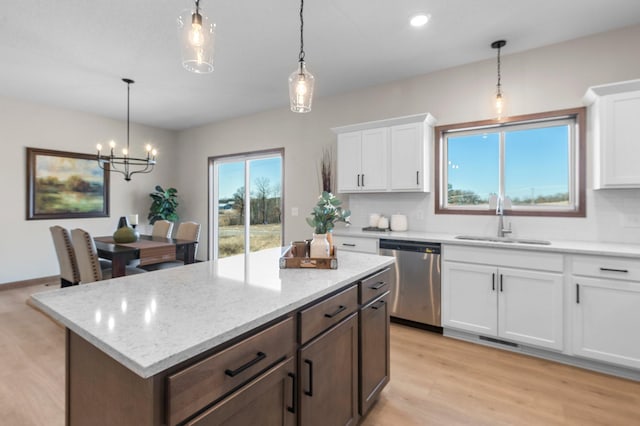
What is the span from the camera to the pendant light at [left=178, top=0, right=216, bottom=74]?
4.55 ft

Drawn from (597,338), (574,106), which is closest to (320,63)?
(574,106)

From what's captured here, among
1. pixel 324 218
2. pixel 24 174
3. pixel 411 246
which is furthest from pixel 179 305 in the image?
pixel 24 174

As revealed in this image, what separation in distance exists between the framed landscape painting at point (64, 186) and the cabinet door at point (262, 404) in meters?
5.47

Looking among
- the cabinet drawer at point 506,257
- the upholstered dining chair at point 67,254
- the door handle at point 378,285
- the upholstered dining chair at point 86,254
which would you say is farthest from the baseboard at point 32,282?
the cabinet drawer at point 506,257

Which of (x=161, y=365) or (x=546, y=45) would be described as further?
(x=546, y=45)

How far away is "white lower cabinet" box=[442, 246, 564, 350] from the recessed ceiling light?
2.01m

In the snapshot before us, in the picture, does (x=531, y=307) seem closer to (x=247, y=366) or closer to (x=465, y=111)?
(x=465, y=111)

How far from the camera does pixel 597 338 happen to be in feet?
7.63

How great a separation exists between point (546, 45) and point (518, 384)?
305 centimetres

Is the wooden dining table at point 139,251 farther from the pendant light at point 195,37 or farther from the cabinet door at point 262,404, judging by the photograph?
the cabinet door at point 262,404

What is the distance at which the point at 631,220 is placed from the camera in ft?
8.72

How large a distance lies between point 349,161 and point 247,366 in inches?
123

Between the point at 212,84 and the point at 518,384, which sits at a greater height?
the point at 212,84

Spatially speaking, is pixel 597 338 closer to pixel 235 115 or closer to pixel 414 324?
pixel 414 324
